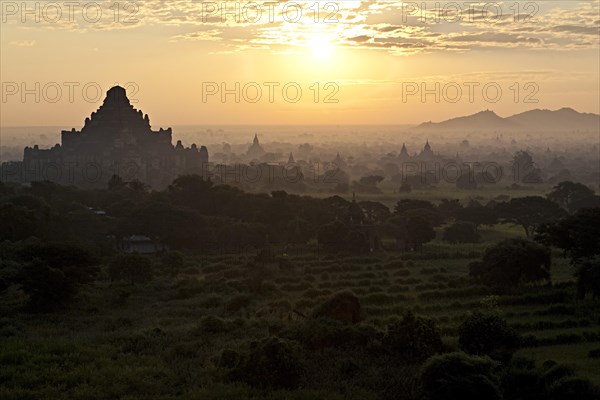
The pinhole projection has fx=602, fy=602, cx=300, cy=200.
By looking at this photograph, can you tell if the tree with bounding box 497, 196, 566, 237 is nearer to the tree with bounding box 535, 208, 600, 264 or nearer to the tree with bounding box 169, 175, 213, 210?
the tree with bounding box 535, 208, 600, 264

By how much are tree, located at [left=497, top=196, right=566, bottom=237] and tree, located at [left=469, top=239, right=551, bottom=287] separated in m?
31.0

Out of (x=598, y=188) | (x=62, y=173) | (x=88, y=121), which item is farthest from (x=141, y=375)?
(x=598, y=188)

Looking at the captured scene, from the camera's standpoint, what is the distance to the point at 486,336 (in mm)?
22922

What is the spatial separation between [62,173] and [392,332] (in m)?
98.1

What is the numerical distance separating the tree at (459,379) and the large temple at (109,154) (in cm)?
9638

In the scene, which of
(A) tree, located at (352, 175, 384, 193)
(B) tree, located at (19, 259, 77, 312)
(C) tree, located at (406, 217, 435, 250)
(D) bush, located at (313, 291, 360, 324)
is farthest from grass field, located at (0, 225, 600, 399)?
(A) tree, located at (352, 175, 384, 193)

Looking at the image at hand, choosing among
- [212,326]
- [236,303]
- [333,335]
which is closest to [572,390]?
[333,335]

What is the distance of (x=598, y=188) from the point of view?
132625mm

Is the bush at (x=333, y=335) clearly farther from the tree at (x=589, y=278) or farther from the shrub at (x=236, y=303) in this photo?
the tree at (x=589, y=278)

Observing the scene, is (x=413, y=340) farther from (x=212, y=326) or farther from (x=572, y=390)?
(x=212, y=326)

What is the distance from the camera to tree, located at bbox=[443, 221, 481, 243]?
63.7 metres

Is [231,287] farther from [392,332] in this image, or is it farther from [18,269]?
[392,332]

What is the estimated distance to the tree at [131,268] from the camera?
38844 millimetres

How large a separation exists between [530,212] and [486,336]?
47.9 meters
